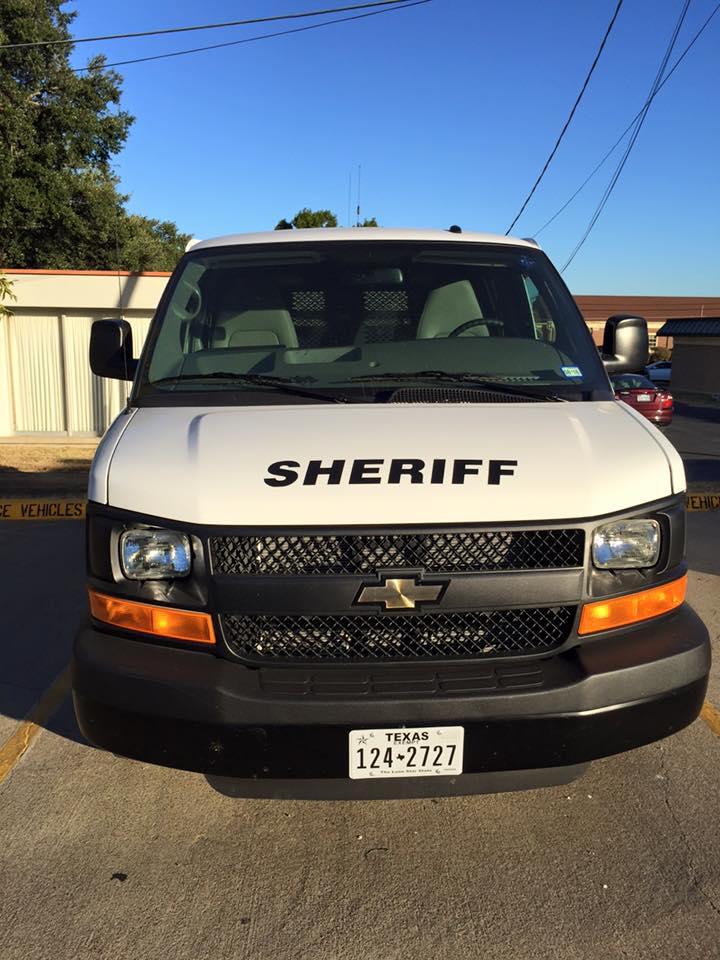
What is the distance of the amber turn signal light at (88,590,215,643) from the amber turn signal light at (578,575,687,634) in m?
1.19

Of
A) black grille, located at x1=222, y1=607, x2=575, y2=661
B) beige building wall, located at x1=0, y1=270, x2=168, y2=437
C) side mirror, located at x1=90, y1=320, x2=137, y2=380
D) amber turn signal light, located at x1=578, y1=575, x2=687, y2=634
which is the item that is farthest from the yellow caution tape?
beige building wall, located at x1=0, y1=270, x2=168, y2=437

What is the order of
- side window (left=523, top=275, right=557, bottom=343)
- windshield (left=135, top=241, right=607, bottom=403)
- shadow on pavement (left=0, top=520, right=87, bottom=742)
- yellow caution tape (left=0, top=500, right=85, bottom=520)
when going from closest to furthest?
windshield (left=135, top=241, right=607, bottom=403)
side window (left=523, top=275, right=557, bottom=343)
shadow on pavement (left=0, top=520, right=87, bottom=742)
yellow caution tape (left=0, top=500, right=85, bottom=520)

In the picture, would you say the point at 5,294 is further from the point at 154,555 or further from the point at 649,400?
the point at 154,555

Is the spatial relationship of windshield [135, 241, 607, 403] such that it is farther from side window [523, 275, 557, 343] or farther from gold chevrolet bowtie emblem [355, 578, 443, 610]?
gold chevrolet bowtie emblem [355, 578, 443, 610]

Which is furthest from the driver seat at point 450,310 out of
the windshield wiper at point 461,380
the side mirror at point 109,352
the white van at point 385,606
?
the side mirror at point 109,352

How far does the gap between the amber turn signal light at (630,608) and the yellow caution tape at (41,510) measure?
21.6 feet

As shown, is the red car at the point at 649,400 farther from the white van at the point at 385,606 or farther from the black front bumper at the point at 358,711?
the black front bumper at the point at 358,711

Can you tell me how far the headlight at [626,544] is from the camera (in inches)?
98.0

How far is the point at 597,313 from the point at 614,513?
6068 cm

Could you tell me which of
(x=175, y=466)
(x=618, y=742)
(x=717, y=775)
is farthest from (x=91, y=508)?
(x=717, y=775)

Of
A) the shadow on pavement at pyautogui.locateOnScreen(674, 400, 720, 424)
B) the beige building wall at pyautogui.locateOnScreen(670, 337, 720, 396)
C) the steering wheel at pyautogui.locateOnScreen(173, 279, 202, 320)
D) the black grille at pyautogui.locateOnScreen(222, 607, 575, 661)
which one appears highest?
the steering wheel at pyautogui.locateOnScreen(173, 279, 202, 320)

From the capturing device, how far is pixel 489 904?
254cm

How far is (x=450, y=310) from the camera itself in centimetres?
384

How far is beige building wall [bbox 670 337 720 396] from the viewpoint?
32.2 m
